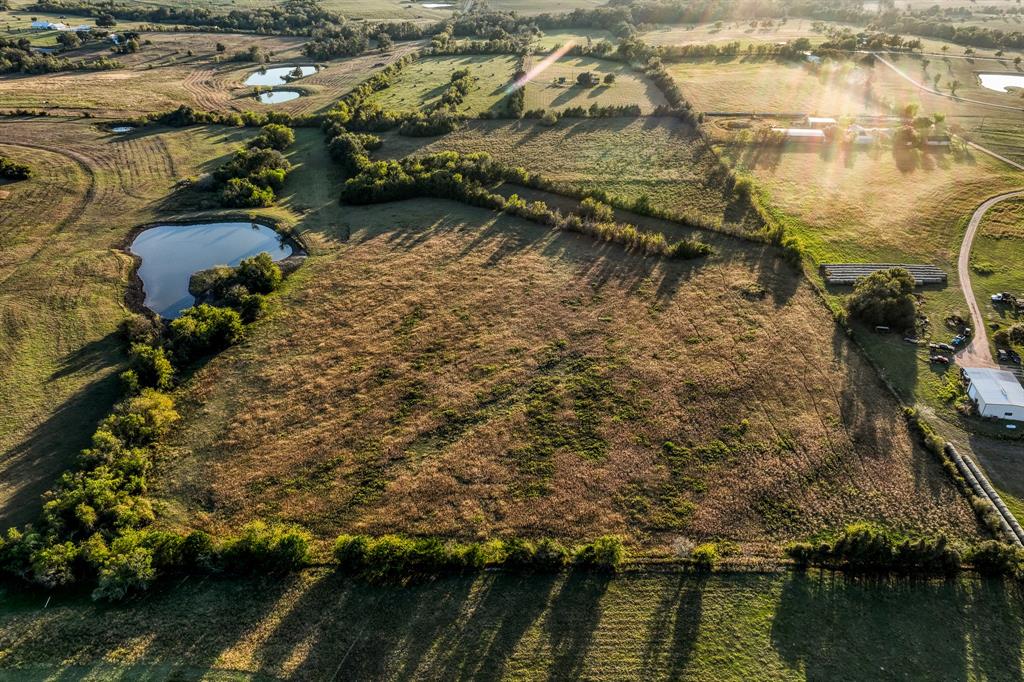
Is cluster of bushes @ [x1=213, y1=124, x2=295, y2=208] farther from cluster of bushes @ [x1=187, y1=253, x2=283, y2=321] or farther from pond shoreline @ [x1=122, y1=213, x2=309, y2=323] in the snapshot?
cluster of bushes @ [x1=187, y1=253, x2=283, y2=321]

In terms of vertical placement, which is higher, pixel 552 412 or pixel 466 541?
pixel 552 412

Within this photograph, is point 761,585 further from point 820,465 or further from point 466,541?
point 466,541

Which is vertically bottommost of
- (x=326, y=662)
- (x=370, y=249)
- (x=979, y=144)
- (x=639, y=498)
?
(x=326, y=662)

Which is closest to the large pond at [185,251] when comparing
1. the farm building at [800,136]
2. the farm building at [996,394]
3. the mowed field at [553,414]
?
the mowed field at [553,414]

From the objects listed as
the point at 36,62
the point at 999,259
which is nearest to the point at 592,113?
the point at 999,259

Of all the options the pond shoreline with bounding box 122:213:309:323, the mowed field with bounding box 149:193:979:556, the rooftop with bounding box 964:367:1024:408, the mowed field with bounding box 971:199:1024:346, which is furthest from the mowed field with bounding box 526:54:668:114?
the rooftop with bounding box 964:367:1024:408

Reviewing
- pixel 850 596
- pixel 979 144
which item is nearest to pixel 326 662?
pixel 850 596
